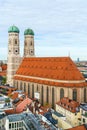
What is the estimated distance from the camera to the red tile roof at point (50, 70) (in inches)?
3465

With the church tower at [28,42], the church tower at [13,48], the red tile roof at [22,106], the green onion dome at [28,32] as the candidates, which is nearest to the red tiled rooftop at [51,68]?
the church tower at [13,48]

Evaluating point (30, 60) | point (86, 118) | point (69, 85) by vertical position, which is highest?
point (30, 60)

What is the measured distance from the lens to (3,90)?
107500mm

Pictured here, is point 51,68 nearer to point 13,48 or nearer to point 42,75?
point 42,75

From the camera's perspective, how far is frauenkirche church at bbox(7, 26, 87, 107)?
287 feet

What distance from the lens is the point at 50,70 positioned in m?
96.1

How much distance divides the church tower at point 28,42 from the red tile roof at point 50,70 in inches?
331

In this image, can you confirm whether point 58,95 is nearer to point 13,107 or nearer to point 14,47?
point 13,107

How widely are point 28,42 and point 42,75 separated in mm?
28299

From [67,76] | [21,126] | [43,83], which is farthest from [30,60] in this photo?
[21,126]

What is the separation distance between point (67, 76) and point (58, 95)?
22.8ft

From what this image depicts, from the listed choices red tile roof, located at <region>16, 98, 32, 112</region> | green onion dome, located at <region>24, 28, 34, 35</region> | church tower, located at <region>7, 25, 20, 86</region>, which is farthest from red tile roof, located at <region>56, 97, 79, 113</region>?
green onion dome, located at <region>24, 28, 34, 35</region>

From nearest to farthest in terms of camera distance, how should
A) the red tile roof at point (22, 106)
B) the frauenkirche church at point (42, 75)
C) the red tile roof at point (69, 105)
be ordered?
the red tile roof at point (69, 105) < the red tile roof at point (22, 106) < the frauenkirche church at point (42, 75)

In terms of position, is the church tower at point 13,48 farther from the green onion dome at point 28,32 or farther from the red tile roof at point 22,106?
the red tile roof at point 22,106
